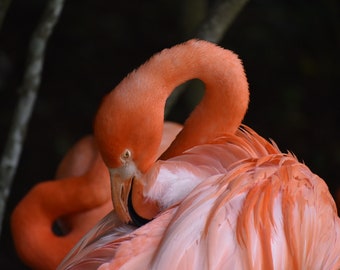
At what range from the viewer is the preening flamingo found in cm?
344

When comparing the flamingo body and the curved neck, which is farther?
the curved neck

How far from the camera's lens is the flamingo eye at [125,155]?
2549 mm

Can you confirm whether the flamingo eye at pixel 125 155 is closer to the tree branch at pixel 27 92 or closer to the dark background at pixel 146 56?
the tree branch at pixel 27 92

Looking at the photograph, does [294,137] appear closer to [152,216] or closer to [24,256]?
[24,256]

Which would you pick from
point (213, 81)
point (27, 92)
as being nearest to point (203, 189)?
point (213, 81)

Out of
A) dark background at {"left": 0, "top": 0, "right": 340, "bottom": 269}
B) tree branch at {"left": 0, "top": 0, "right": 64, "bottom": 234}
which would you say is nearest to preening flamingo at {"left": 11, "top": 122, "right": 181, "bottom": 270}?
tree branch at {"left": 0, "top": 0, "right": 64, "bottom": 234}

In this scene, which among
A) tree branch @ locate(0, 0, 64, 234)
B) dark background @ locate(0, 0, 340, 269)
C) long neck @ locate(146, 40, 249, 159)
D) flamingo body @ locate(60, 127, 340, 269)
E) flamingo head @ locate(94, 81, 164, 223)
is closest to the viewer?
flamingo body @ locate(60, 127, 340, 269)

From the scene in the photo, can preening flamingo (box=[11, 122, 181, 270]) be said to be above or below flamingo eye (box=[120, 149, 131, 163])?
below

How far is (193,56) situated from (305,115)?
9.20ft

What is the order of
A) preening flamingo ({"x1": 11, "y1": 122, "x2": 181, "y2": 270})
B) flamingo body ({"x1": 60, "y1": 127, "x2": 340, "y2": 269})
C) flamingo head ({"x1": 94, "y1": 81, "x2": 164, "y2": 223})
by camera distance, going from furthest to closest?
preening flamingo ({"x1": 11, "y1": 122, "x2": 181, "y2": 270}) < flamingo head ({"x1": 94, "y1": 81, "x2": 164, "y2": 223}) < flamingo body ({"x1": 60, "y1": 127, "x2": 340, "y2": 269})

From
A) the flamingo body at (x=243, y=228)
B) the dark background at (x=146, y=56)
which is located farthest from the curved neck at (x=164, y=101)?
the dark background at (x=146, y=56)

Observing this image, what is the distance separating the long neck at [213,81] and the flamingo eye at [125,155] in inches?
10.7

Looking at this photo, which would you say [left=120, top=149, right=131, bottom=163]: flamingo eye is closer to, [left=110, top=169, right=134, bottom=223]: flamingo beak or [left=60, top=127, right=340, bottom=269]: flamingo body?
[left=110, top=169, right=134, bottom=223]: flamingo beak

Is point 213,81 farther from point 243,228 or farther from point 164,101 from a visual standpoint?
point 243,228
